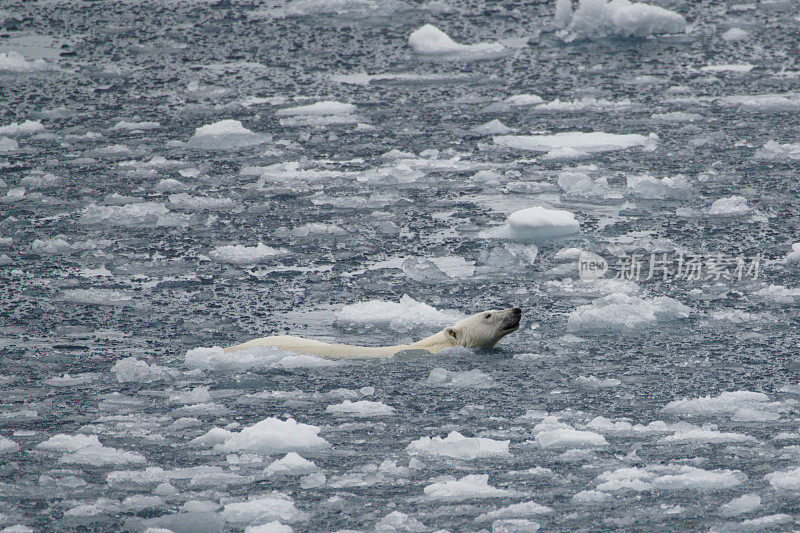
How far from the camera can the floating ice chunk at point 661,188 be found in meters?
7.06

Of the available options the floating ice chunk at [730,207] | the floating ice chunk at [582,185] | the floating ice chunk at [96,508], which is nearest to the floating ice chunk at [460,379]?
the floating ice chunk at [96,508]

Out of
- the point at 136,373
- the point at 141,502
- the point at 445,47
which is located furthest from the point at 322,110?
the point at 141,502

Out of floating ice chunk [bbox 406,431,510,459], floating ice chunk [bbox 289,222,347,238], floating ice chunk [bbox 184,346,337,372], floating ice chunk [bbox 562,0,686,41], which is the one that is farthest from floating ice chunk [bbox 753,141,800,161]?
floating ice chunk [bbox 406,431,510,459]

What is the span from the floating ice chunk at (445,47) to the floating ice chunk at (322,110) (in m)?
1.86

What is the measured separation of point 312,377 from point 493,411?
84 cm

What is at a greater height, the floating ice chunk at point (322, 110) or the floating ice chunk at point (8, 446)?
the floating ice chunk at point (322, 110)

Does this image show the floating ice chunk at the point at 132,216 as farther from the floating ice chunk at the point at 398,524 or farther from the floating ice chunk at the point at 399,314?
the floating ice chunk at the point at 398,524

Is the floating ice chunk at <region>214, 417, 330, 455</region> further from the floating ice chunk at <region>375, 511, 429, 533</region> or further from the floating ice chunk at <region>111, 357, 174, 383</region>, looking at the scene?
the floating ice chunk at <region>111, 357, 174, 383</region>

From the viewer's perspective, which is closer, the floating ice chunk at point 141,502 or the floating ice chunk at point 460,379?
the floating ice chunk at point 141,502

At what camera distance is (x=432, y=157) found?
26.5 ft

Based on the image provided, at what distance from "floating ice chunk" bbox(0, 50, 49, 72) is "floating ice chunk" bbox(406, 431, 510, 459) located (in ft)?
25.0

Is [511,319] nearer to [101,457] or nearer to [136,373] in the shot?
Result: [136,373]

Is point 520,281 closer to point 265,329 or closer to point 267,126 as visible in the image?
point 265,329

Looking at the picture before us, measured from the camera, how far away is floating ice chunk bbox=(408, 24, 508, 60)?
10.7 meters
